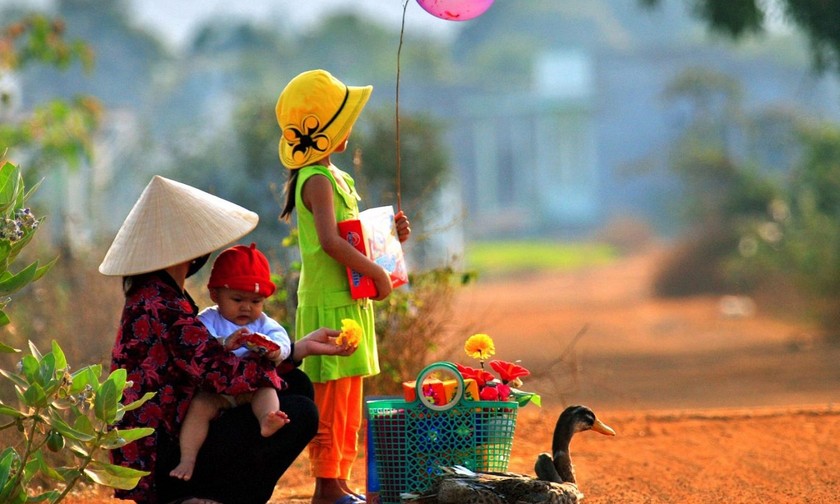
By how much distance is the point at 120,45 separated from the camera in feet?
252

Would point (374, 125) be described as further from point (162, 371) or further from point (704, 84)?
point (704, 84)

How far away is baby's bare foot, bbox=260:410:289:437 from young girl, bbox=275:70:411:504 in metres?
0.64

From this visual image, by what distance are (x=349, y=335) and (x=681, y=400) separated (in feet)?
24.4

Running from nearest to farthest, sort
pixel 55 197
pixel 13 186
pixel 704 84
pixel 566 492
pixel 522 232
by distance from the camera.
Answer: pixel 13 186 → pixel 566 492 → pixel 55 197 → pixel 704 84 → pixel 522 232

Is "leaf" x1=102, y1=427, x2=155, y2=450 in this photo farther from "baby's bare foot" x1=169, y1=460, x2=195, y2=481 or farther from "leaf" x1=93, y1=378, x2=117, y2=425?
"baby's bare foot" x1=169, y1=460, x2=195, y2=481

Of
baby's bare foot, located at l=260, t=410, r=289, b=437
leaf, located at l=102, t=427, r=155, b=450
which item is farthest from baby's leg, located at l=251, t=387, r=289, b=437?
leaf, located at l=102, t=427, r=155, b=450

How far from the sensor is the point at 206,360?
13.9 feet

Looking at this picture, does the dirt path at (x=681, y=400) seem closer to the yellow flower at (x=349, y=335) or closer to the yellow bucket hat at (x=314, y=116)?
the yellow flower at (x=349, y=335)

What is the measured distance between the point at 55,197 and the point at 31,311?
64.7 ft

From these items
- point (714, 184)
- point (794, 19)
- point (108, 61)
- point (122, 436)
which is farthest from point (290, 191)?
point (108, 61)

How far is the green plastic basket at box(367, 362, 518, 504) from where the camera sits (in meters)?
4.57

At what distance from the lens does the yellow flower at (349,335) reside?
4504 millimetres

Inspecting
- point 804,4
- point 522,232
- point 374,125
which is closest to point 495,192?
point 522,232

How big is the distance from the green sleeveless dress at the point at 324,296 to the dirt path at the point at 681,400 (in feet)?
3.47
